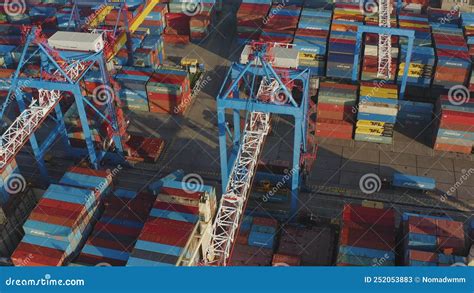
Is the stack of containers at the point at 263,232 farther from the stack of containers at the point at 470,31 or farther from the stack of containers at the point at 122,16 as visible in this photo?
the stack of containers at the point at 122,16

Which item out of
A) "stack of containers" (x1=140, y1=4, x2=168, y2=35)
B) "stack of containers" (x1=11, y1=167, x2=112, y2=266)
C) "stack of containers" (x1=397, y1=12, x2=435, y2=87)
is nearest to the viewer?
"stack of containers" (x1=11, y1=167, x2=112, y2=266)

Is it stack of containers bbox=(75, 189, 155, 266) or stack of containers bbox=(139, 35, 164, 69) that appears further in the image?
stack of containers bbox=(139, 35, 164, 69)

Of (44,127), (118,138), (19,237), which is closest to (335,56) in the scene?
(118,138)

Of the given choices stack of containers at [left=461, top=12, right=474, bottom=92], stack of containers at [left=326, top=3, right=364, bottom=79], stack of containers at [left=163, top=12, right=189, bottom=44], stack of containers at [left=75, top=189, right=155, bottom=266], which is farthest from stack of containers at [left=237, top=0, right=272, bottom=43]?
stack of containers at [left=75, top=189, right=155, bottom=266]

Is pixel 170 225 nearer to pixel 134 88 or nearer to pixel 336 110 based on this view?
pixel 336 110

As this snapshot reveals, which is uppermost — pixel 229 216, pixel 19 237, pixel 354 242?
pixel 229 216

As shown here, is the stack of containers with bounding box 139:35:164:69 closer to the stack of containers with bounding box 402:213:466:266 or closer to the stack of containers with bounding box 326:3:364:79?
the stack of containers with bounding box 326:3:364:79

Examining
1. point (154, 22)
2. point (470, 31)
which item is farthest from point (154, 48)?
point (470, 31)

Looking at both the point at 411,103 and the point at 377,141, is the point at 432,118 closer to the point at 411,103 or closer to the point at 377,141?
the point at 411,103
